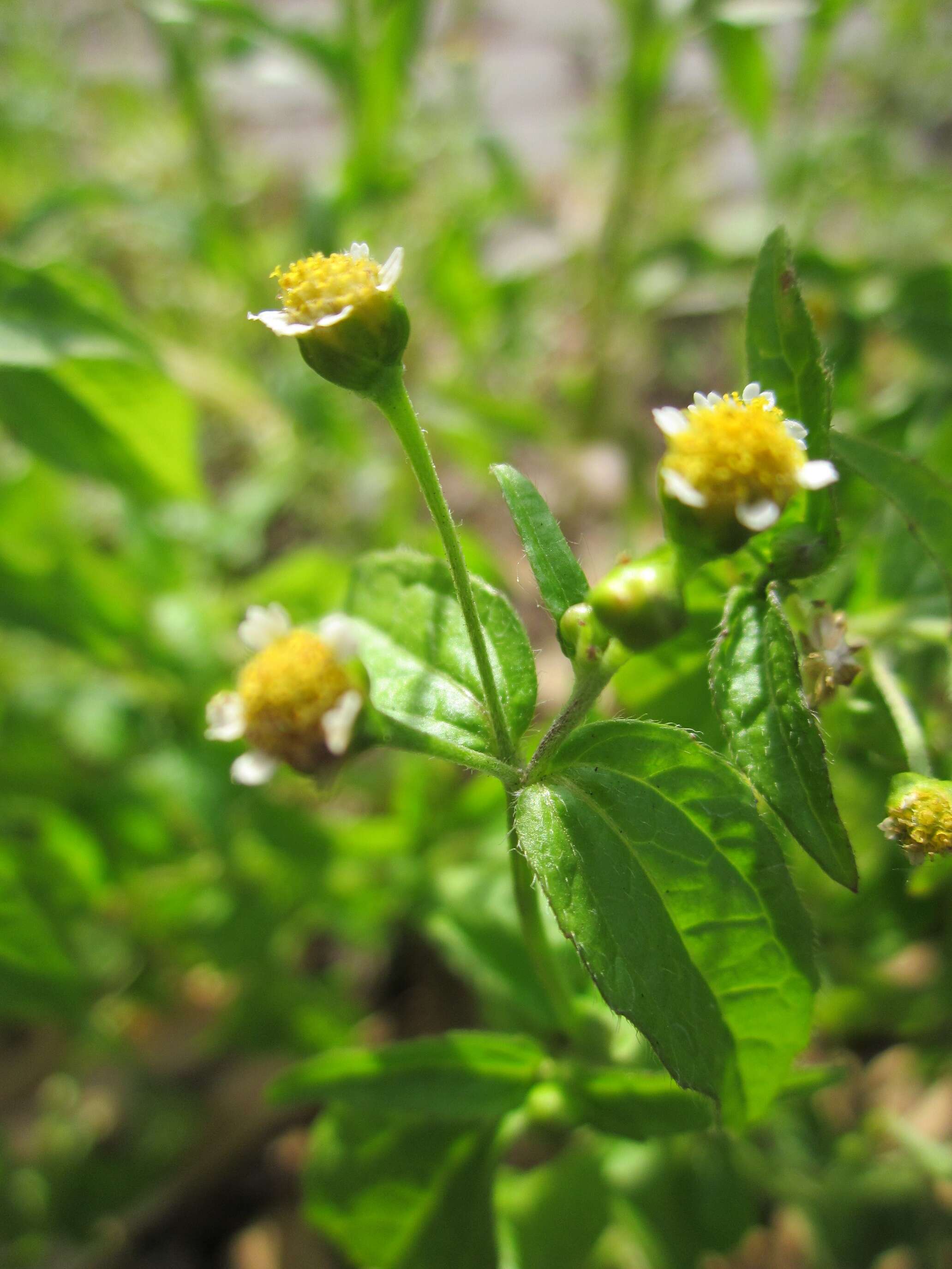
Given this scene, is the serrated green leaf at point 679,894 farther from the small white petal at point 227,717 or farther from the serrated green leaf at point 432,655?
the small white petal at point 227,717

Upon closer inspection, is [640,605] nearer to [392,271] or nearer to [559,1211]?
[392,271]

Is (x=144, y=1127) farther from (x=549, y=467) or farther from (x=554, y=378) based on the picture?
(x=554, y=378)

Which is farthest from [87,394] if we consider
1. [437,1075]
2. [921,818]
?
[921,818]

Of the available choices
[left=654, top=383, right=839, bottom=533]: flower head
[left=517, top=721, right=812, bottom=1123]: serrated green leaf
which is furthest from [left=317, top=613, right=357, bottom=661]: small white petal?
[left=654, top=383, right=839, bottom=533]: flower head

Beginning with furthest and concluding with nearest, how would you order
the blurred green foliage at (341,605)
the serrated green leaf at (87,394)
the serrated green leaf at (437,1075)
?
the serrated green leaf at (87,394), the blurred green foliage at (341,605), the serrated green leaf at (437,1075)

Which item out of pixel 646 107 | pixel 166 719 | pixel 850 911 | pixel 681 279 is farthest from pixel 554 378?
pixel 850 911

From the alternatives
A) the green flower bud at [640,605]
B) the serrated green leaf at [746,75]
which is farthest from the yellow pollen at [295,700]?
the serrated green leaf at [746,75]
